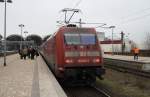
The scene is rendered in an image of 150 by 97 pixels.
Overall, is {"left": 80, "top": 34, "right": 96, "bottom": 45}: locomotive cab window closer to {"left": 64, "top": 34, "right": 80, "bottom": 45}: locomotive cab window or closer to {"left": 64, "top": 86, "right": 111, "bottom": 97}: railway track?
{"left": 64, "top": 34, "right": 80, "bottom": 45}: locomotive cab window

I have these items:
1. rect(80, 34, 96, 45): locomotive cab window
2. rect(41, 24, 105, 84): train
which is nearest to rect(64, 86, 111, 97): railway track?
rect(41, 24, 105, 84): train

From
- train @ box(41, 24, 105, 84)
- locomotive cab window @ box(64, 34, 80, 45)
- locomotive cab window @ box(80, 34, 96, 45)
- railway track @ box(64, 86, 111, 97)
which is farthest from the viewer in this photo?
locomotive cab window @ box(80, 34, 96, 45)

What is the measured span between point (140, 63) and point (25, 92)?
20.0 metres

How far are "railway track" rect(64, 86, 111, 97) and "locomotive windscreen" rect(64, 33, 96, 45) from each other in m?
2.29

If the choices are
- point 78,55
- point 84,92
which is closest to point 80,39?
point 78,55

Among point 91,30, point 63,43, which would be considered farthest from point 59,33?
point 91,30

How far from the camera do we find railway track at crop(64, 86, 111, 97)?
15.3 meters

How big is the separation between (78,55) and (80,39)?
0.99 metres

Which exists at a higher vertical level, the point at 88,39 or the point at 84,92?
the point at 88,39

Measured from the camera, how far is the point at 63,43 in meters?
17.4

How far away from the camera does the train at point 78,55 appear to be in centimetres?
1692

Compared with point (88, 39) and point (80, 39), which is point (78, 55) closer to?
point (80, 39)

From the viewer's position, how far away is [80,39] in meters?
17.8

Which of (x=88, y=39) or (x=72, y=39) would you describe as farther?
(x=88, y=39)
